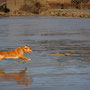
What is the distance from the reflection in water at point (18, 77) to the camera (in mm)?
11672

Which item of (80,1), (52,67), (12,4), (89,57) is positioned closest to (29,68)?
(52,67)

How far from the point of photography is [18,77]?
1254cm

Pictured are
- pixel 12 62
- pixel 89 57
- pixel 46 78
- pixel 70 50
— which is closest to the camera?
pixel 46 78

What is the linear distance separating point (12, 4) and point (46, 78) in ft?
223

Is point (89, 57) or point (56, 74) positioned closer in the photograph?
point (56, 74)

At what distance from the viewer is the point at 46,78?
1226 cm

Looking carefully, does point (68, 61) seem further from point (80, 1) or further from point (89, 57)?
point (80, 1)

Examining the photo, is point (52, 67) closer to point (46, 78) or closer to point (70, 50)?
point (46, 78)

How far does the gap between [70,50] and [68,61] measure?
12.4 feet

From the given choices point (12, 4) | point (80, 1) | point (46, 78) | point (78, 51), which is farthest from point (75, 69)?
point (80, 1)

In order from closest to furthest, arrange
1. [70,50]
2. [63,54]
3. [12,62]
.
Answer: [12,62] < [63,54] < [70,50]

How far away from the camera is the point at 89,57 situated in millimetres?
17094

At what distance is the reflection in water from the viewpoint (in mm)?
11672

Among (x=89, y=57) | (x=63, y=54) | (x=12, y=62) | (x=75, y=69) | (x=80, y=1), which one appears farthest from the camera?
(x=80, y=1)
